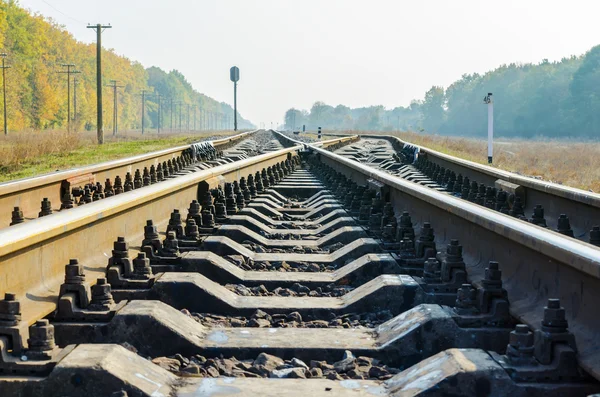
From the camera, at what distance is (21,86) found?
82.2 meters

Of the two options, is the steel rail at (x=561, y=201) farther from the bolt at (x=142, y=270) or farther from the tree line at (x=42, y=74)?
the tree line at (x=42, y=74)

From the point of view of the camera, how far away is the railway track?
2693 mm

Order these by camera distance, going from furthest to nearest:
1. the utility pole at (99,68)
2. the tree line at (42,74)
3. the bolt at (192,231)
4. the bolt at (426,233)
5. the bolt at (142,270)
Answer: the tree line at (42,74) → the utility pole at (99,68) → the bolt at (192,231) → the bolt at (426,233) → the bolt at (142,270)

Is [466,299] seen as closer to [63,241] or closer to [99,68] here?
[63,241]

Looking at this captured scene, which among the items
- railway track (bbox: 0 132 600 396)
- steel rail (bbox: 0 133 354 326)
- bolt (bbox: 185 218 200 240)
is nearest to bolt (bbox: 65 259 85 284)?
railway track (bbox: 0 132 600 396)

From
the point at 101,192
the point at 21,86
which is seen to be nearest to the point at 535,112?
the point at 21,86

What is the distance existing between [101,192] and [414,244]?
3868 millimetres

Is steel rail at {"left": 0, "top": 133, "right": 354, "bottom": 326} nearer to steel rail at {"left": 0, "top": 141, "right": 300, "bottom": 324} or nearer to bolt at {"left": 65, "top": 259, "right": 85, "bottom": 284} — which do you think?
steel rail at {"left": 0, "top": 141, "right": 300, "bottom": 324}

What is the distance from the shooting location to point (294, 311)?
406 cm

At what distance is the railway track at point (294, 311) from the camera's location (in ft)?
8.84

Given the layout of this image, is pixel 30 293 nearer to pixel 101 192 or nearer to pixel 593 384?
pixel 593 384

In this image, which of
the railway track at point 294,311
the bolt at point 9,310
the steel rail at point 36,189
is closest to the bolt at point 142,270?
the railway track at point 294,311

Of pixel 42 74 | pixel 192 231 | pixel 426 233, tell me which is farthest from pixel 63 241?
pixel 42 74

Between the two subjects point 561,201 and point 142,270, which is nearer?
point 142,270
